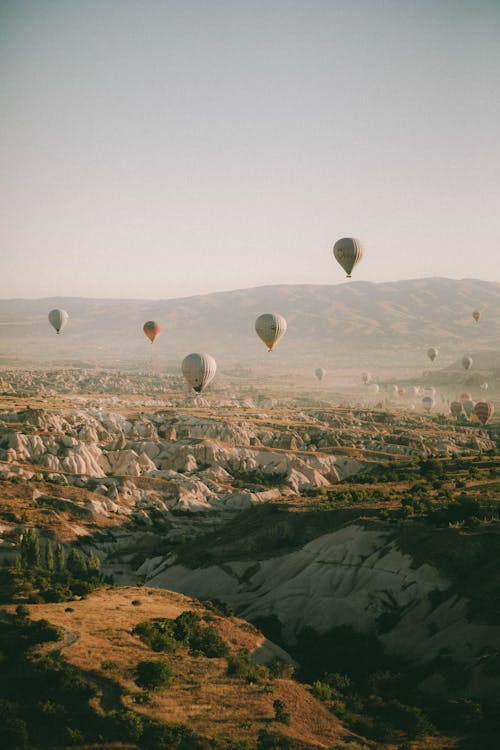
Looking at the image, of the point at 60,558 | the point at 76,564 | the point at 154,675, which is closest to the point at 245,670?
the point at 154,675

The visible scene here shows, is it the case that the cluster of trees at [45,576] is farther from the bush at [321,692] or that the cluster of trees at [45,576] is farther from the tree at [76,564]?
the bush at [321,692]

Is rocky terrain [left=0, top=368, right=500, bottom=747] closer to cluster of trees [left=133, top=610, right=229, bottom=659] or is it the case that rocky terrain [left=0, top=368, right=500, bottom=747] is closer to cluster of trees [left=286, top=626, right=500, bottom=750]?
cluster of trees [left=286, top=626, right=500, bottom=750]

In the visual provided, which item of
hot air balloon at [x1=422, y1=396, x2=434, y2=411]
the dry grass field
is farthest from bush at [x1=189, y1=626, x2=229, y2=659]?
hot air balloon at [x1=422, y1=396, x2=434, y2=411]

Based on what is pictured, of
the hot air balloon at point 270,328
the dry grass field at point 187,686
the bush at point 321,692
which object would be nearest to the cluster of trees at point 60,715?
the dry grass field at point 187,686

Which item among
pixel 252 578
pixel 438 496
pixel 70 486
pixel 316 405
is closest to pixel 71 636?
pixel 252 578

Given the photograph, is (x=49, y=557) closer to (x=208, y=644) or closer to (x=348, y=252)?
(x=208, y=644)
